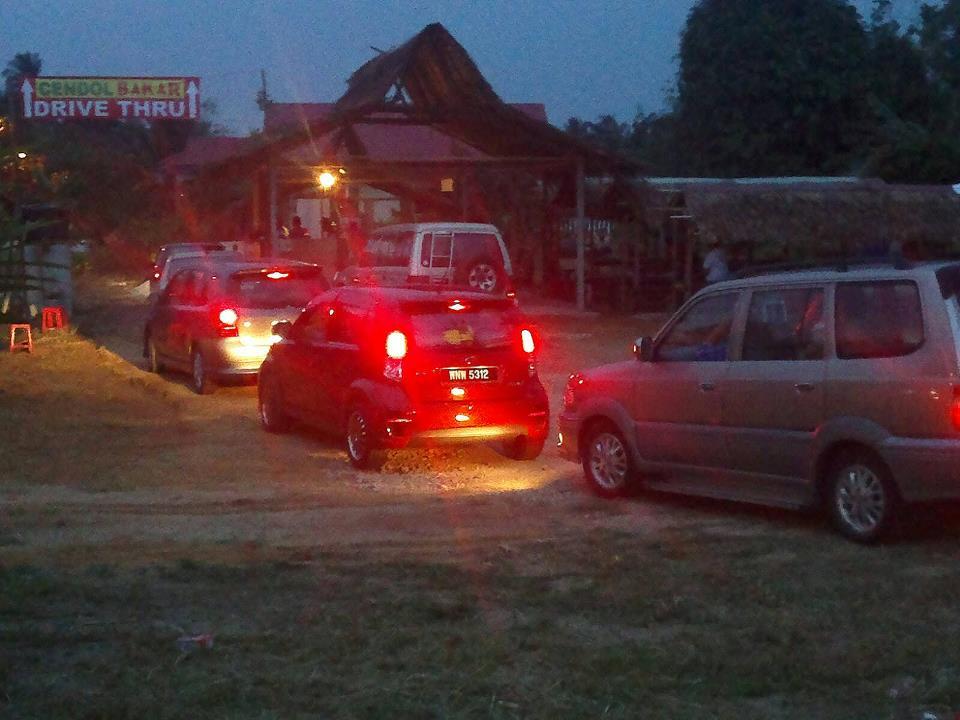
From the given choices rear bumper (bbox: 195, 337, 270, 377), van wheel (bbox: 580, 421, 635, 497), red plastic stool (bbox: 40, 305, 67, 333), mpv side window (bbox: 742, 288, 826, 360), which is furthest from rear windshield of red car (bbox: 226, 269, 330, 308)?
red plastic stool (bbox: 40, 305, 67, 333)

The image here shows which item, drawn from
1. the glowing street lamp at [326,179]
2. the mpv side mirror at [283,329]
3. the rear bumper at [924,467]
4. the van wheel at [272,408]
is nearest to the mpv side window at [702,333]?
the rear bumper at [924,467]

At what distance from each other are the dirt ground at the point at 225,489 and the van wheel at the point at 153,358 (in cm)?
186

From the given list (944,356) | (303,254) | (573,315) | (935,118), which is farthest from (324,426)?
(935,118)

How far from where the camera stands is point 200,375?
17.6 meters

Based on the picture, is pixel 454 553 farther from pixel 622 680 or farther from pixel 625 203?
pixel 625 203

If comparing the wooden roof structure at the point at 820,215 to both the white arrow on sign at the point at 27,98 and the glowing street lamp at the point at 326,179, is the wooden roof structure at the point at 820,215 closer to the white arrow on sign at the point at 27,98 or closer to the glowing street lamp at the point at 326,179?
the glowing street lamp at the point at 326,179

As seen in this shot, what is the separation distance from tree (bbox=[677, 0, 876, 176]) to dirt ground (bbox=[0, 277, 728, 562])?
3006 centimetres

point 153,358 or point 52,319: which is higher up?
point 52,319

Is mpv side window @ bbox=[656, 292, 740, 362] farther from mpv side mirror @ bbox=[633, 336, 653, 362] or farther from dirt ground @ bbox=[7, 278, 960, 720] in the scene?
dirt ground @ bbox=[7, 278, 960, 720]

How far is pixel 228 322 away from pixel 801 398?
29.8 feet

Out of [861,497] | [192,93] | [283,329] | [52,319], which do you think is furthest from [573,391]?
[192,93]

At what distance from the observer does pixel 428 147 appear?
55500 mm

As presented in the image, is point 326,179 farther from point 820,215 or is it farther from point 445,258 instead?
point 820,215

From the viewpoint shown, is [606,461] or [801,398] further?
[606,461]
